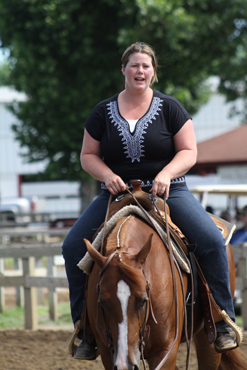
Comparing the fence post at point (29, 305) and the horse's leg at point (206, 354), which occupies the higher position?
the horse's leg at point (206, 354)

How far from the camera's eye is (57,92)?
1795 cm

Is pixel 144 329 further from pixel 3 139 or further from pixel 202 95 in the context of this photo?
pixel 3 139

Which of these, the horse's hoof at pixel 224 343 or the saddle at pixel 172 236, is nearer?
the saddle at pixel 172 236

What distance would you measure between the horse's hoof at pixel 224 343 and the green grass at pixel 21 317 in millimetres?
5132

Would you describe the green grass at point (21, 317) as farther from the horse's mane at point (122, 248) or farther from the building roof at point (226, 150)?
the building roof at point (226, 150)

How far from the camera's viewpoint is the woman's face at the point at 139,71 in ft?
11.9

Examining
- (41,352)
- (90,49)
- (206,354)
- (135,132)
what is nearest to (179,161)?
(135,132)

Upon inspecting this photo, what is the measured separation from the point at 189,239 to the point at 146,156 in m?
0.70

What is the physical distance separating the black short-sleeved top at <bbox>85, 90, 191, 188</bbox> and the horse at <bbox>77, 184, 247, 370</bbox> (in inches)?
17.2

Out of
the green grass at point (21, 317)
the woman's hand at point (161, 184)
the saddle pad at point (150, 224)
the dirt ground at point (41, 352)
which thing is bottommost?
the green grass at point (21, 317)

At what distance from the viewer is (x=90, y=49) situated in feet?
55.3

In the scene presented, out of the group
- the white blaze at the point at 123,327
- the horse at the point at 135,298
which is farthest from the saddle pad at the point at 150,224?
the white blaze at the point at 123,327

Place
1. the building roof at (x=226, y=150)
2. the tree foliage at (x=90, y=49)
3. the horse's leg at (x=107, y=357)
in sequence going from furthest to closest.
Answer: the tree foliage at (x=90, y=49) → the building roof at (x=226, y=150) → the horse's leg at (x=107, y=357)

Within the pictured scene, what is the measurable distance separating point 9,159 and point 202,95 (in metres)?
25.3
